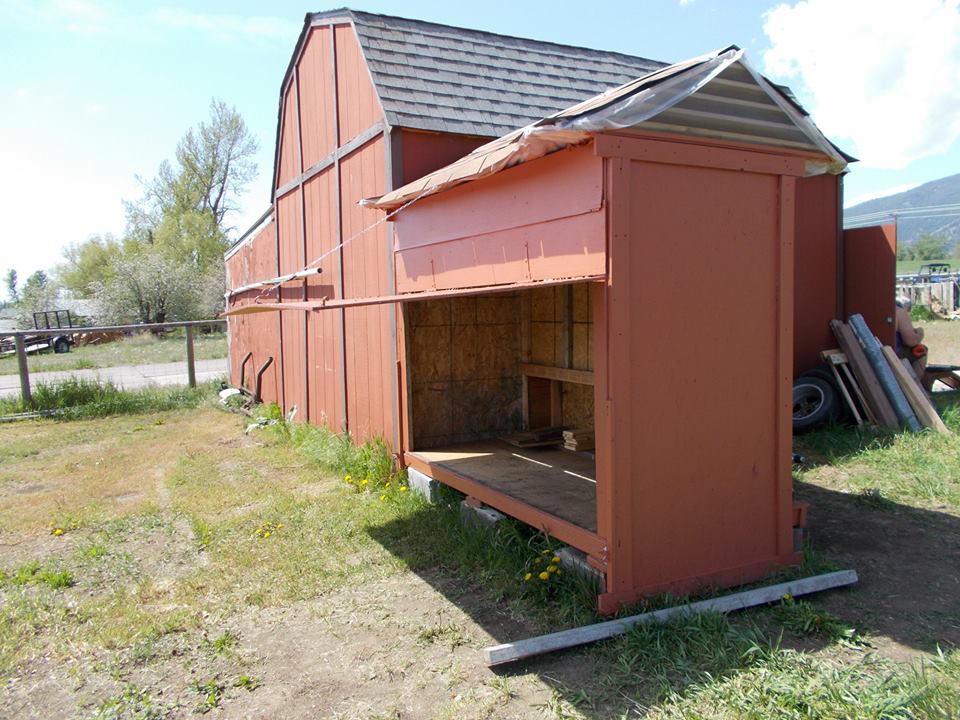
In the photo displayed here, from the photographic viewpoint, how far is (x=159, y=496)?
278 inches

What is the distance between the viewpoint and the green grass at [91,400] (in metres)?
11.7

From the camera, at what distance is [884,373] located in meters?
7.74

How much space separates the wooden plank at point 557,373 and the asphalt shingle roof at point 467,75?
229 centimetres

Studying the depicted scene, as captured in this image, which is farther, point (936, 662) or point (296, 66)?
point (296, 66)

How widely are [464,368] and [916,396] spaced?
15.5 ft

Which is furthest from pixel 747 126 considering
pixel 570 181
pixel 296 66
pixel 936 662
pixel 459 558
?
pixel 296 66

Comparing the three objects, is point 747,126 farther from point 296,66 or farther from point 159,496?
point 296,66

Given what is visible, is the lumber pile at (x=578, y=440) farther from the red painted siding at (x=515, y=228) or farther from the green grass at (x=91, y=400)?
the green grass at (x=91, y=400)

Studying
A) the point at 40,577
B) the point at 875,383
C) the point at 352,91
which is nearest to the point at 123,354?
the point at 352,91

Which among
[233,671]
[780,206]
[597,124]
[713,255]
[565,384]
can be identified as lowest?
[233,671]

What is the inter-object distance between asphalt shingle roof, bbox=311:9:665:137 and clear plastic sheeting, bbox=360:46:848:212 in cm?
260

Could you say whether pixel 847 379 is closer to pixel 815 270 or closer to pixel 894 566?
pixel 815 270

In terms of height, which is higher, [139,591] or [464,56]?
[464,56]

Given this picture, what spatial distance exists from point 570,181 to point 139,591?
3779 mm
